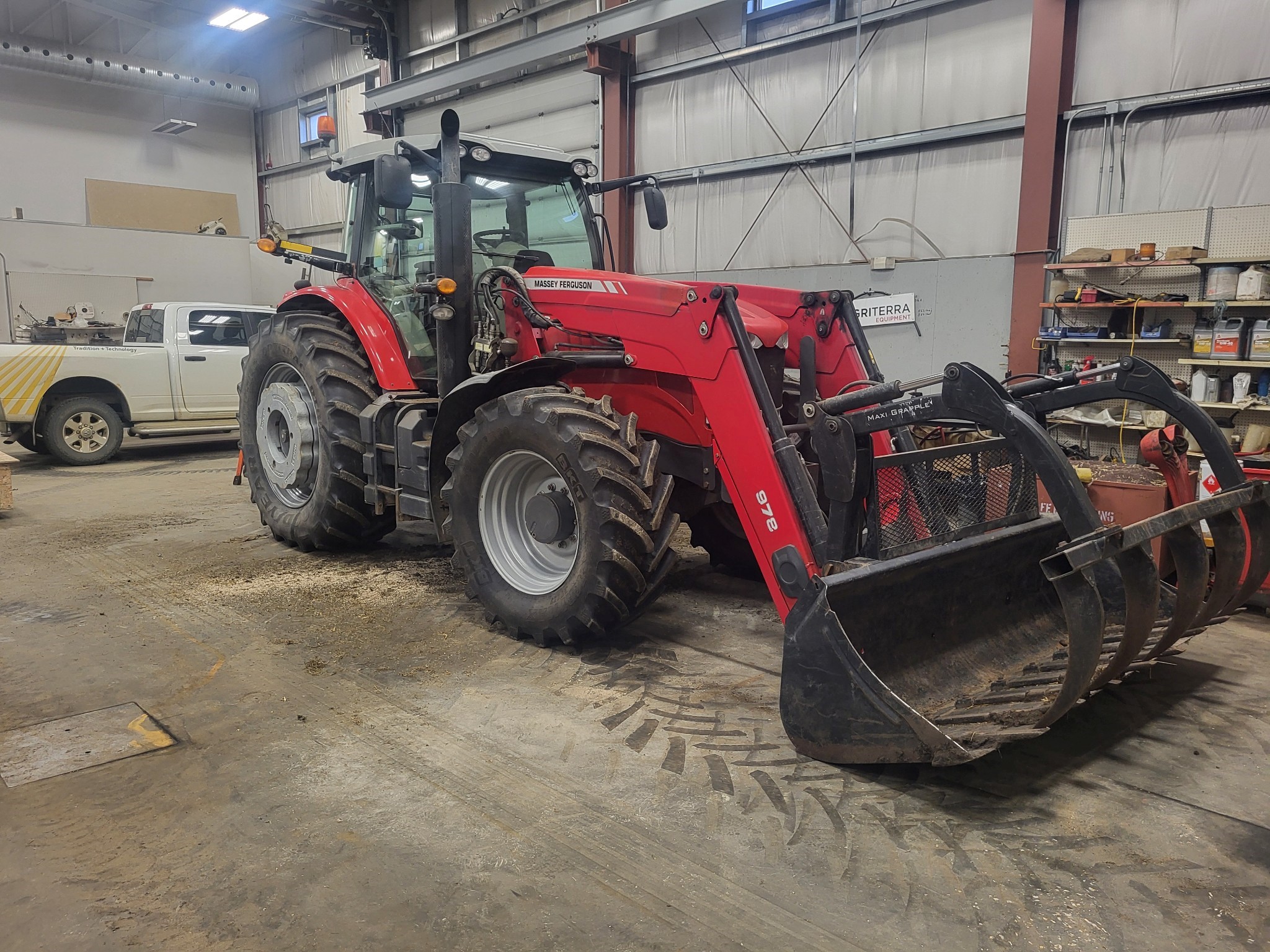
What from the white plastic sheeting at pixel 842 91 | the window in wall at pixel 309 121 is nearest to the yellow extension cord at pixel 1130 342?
the white plastic sheeting at pixel 842 91

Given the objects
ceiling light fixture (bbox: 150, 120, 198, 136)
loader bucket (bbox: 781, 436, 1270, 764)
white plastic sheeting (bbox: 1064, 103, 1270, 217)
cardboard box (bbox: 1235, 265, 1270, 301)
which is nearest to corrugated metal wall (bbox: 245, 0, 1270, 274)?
white plastic sheeting (bbox: 1064, 103, 1270, 217)

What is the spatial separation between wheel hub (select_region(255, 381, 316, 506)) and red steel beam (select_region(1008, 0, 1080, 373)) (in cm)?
608

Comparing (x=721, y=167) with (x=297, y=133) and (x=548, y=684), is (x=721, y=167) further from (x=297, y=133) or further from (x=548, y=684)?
(x=297, y=133)

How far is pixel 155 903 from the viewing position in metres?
2.30

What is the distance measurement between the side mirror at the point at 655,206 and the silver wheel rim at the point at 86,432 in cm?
781

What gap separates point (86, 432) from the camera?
10.0 m

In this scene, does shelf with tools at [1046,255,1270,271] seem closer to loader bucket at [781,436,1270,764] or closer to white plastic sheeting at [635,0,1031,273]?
white plastic sheeting at [635,0,1031,273]

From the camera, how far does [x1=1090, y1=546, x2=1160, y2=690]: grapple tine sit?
2.56 metres

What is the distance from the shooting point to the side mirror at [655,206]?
211 inches

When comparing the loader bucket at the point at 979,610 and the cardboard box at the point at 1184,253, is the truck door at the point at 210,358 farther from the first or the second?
the cardboard box at the point at 1184,253

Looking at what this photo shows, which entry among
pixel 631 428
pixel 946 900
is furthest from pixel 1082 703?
pixel 631 428

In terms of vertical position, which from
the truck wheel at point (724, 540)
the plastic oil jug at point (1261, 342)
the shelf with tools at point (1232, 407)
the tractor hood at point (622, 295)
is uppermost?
the tractor hood at point (622, 295)

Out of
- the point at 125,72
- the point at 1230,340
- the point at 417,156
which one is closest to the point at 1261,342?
the point at 1230,340

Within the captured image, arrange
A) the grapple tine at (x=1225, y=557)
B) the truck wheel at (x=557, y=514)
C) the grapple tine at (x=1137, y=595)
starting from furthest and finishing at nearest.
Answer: the truck wheel at (x=557, y=514)
the grapple tine at (x=1225, y=557)
the grapple tine at (x=1137, y=595)
